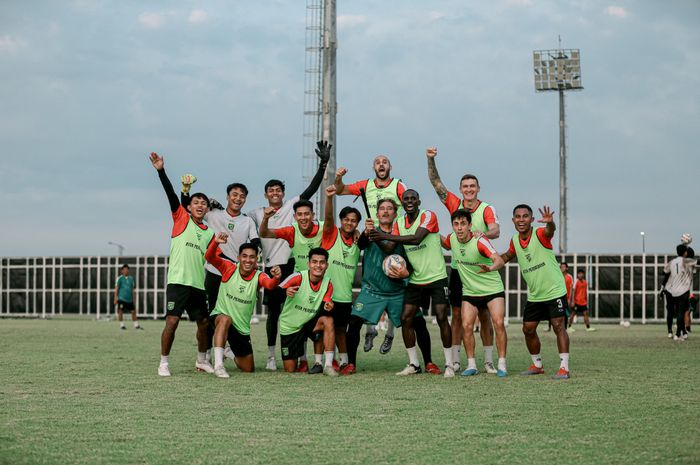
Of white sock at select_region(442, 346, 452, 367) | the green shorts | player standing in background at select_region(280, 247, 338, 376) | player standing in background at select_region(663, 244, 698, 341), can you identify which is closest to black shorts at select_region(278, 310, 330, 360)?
player standing in background at select_region(280, 247, 338, 376)

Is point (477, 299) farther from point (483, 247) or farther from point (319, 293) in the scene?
point (319, 293)

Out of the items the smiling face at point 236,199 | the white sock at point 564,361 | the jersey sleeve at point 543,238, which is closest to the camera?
the white sock at point 564,361

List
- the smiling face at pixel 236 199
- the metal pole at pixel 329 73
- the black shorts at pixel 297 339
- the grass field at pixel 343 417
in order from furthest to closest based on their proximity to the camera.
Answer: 1. the metal pole at pixel 329 73
2. the smiling face at pixel 236 199
3. the black shorts at pixel 297 339
4. the grass field at pixel 343 417

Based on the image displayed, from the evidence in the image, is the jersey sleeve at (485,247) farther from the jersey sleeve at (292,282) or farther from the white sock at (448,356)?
the jersey sleeve at (292,282)

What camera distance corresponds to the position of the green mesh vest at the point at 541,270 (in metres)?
10.5

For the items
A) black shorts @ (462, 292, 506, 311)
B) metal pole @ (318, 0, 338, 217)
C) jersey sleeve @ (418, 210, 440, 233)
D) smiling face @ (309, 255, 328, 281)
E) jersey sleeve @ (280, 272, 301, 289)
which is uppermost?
metal pole @ (318, 0, 338, 217)

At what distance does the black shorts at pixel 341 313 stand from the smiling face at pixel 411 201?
4.49 feet

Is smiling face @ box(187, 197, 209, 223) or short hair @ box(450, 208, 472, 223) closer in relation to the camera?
short hair @ box(450, 208, 472, 223)

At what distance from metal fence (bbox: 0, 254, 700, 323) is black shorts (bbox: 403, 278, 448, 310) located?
22453mm

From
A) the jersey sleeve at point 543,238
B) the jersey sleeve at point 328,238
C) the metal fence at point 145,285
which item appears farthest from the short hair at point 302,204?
the metal fence at point 145,285

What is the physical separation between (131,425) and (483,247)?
4952 mm

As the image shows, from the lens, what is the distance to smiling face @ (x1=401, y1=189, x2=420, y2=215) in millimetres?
10703

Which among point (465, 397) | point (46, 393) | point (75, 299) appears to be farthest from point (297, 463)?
point (75, 299)

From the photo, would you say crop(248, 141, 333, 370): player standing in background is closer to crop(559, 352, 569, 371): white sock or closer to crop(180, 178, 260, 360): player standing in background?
crop(180, 178, 260, 360): player standing in background
